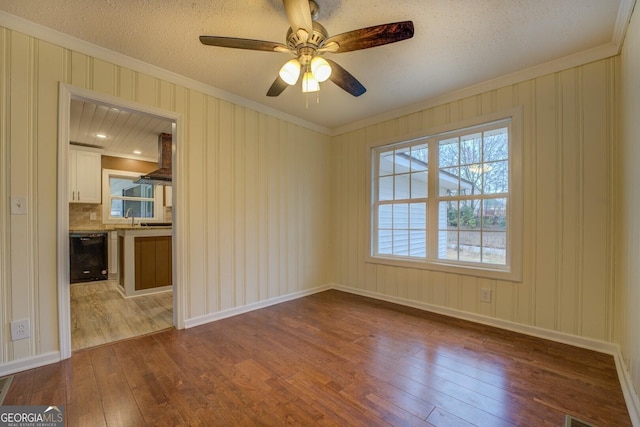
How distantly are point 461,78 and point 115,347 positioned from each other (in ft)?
13.1

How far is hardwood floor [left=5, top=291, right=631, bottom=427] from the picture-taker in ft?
5.13

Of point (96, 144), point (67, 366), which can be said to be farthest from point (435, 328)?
point (96, 144)

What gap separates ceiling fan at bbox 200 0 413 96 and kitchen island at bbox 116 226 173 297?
129 inches

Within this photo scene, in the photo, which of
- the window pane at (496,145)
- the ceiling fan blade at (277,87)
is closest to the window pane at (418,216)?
the window pane at (496,145)

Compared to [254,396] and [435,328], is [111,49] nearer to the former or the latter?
[254,396]

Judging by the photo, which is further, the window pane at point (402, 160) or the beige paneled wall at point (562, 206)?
the window pane at point (402, 160)

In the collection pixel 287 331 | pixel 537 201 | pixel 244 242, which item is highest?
pixel 537 201

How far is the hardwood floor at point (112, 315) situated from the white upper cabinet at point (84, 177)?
5.68ft

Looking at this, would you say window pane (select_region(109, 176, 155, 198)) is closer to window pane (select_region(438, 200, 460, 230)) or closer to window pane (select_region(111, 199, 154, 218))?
window pane (select_region(111, 199, 154, 218))

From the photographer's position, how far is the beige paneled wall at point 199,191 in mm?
1994

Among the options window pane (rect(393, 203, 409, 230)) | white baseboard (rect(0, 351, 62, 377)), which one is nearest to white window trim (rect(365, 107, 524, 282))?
window pane (rect(393, 203, 409, 230))

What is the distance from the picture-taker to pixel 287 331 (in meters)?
2.72

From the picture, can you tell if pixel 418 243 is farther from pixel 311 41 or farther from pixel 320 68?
pixel 311 41

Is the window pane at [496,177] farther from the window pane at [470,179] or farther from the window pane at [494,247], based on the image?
the window pane at [494,247]
